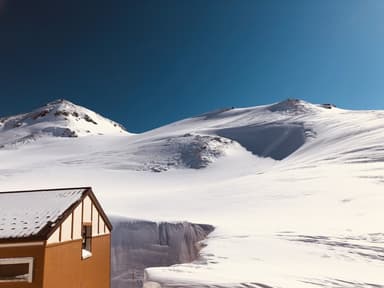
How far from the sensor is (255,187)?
82.8ft

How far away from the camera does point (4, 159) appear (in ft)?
175

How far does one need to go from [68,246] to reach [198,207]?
13503 millimetres

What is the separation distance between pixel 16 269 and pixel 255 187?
1902 cm

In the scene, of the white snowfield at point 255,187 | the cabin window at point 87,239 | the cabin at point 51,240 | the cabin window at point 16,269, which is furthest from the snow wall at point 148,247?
the cabin window at point 16,269

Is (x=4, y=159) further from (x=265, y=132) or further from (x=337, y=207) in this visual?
(x=337, y=207)

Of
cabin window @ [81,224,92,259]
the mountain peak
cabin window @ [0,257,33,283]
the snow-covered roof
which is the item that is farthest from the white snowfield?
cabin window @ [81,224,92,259]

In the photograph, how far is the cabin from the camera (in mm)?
7449

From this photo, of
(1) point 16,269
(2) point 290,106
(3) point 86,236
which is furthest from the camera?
(2) point 290,106

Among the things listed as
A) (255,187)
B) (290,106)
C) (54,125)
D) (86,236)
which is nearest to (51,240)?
(86,236)

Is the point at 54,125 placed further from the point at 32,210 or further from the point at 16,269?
the point at 16,269

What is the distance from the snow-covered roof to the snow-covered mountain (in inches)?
2630

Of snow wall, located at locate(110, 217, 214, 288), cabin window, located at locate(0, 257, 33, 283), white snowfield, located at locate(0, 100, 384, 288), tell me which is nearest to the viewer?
cabin window, located at locate(0, 257, 33, 283)

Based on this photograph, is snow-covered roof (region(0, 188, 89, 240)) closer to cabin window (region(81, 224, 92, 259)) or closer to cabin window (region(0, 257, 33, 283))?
cabin window (region(0, 257, 33, 283))

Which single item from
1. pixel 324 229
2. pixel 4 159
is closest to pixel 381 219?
pixel 324 229
